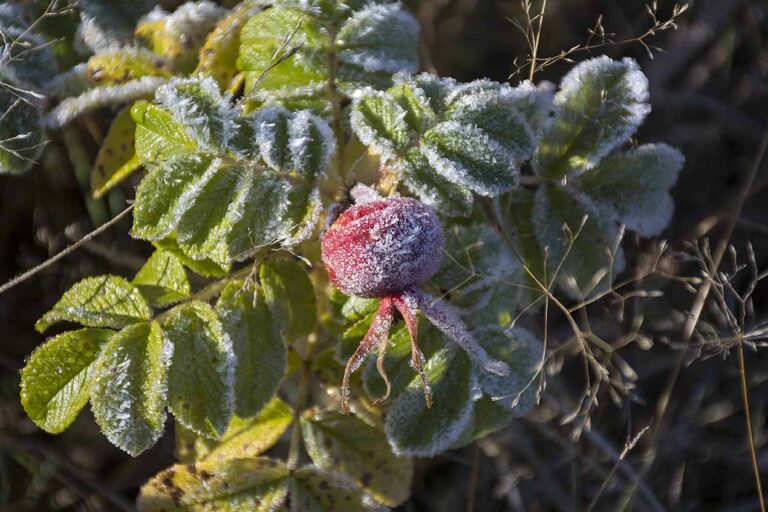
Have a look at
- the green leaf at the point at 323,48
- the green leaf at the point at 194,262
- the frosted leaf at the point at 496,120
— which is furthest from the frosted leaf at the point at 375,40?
the green leaf at the point at 194,262

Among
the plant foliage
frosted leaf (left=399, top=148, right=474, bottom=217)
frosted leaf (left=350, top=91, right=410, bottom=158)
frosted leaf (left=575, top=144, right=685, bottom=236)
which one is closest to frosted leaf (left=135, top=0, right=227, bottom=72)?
the plant foliage

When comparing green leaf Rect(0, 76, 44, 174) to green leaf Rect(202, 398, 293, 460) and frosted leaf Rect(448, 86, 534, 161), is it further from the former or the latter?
frosted leaf Rect(448, 86, 534, 161)

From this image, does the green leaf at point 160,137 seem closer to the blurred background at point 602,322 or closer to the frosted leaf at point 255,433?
the frosted leaf at point 255,433

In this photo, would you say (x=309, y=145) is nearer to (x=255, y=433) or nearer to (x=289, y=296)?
(x=289, y=296)

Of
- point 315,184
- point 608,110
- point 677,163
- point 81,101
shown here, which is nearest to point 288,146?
point 315,184

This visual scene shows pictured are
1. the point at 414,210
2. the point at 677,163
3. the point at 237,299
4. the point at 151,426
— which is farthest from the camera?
the point at 677,163

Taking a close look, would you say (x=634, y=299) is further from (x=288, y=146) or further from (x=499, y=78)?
(x=288, y=146)
